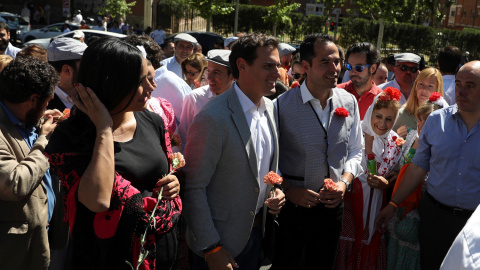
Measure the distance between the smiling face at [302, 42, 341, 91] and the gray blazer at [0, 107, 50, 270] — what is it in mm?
2083

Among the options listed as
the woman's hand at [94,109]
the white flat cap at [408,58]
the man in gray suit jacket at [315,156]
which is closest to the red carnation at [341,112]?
the man in gray suit jacket at [315,156]

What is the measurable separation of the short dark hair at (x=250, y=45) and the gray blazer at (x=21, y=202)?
4.64 ft

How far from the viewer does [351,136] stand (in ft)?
13.1

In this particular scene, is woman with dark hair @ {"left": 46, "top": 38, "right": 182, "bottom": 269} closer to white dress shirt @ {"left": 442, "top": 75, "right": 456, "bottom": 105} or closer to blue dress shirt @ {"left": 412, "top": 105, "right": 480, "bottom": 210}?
blue dress shirt @ {"left": 412, "top": 105, "right": 480, "bottom": 210}

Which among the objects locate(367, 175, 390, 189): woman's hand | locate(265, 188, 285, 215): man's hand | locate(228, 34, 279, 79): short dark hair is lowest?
locate(367, 175, 390, 189): woman's hand

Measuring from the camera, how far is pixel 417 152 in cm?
412

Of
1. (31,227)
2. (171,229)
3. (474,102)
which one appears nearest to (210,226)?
(171,229)

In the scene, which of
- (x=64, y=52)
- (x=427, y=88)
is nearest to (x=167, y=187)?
(x=64, y=52)

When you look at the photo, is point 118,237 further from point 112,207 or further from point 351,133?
point 351,133

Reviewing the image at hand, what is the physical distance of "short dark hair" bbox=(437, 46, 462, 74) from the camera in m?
6.71

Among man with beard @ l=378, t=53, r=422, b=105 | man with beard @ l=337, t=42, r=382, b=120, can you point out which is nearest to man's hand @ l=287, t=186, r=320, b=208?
man with beard @ l=337, t=42, r=382, b=120

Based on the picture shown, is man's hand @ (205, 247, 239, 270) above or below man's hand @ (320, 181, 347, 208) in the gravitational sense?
below

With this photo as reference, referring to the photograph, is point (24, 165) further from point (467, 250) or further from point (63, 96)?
point (467, 250)

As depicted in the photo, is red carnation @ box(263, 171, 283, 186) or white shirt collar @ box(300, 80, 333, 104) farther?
white shirt collar @ box(300, 80, 333, 104)
